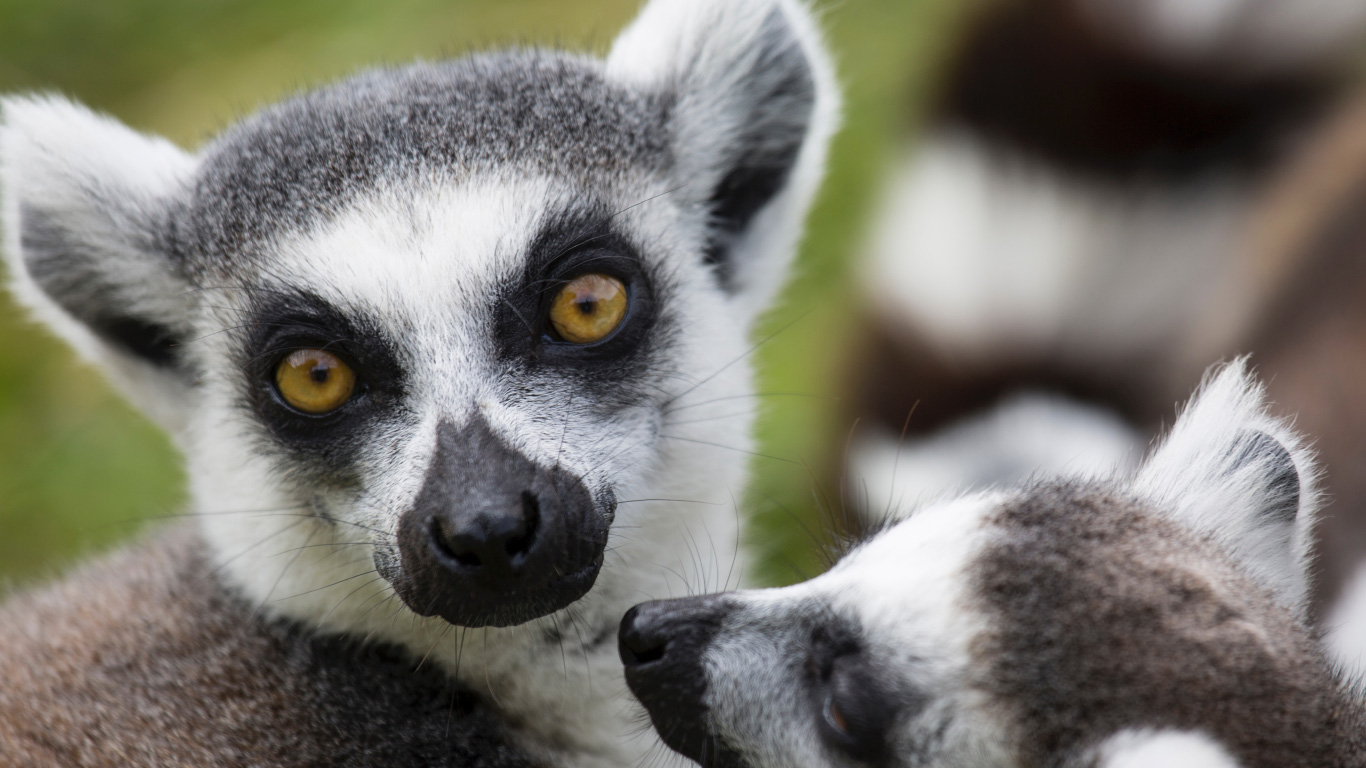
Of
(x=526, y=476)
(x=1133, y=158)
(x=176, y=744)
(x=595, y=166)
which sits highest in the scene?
(x=1133, y=158)

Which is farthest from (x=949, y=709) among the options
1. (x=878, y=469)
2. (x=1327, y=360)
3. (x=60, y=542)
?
(x=60, y=542)

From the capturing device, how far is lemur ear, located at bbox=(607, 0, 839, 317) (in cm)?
276

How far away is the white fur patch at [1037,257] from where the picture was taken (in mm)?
3693

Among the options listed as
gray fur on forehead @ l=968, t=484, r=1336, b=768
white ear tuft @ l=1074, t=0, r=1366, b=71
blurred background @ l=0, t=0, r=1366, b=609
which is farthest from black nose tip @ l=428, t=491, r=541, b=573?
white ear tuft @ l=1074, t=0, r=1366, b=71

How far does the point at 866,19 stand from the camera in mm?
6230

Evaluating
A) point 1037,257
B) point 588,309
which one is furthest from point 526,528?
point 1037,257

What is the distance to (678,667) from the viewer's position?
2.00 meters

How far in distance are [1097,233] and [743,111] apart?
1.42 metres

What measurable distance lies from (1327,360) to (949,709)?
2146mm

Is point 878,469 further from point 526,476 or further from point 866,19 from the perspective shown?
point 866,19

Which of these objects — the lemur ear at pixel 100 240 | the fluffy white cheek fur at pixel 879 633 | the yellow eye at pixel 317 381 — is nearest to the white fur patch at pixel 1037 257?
the fluffy white cheek fur at pixel 879 633

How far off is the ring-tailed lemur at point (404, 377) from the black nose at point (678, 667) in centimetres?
19

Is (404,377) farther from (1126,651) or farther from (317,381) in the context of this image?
(1126,651)

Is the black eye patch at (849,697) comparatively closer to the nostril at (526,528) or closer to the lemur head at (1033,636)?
the lemur head at (1033,636)
